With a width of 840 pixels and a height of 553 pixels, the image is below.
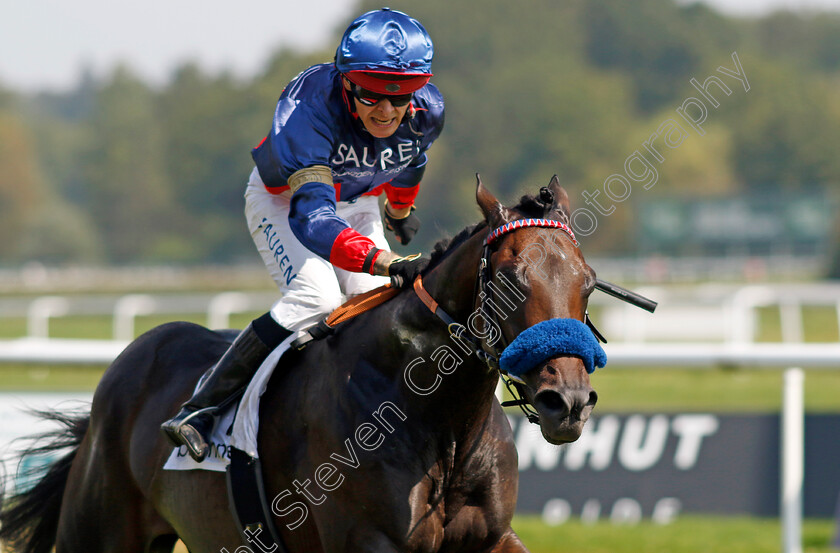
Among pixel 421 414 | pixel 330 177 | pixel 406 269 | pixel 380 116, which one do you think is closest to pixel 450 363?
pixel 421 414

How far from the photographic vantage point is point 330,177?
3174mm

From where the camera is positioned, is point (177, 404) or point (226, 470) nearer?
point (226, 470)

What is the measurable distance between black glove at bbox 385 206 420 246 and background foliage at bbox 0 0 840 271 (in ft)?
140

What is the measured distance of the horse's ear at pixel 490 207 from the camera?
2.73m

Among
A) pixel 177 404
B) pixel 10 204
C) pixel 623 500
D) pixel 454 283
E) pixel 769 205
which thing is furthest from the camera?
pixel 10 204

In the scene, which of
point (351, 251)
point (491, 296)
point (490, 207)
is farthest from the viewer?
point (351, 251)

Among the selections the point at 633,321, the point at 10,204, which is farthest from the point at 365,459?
the point at 10,204

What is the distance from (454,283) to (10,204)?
6743 cm

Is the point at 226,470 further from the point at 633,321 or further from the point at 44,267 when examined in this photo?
the point at 44,267

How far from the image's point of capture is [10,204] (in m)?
65.2

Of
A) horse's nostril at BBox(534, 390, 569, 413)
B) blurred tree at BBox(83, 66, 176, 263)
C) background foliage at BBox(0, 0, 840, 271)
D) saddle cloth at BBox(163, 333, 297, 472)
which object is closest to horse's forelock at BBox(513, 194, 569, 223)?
horse's nostril at BBox(534, 390, 569, 413)

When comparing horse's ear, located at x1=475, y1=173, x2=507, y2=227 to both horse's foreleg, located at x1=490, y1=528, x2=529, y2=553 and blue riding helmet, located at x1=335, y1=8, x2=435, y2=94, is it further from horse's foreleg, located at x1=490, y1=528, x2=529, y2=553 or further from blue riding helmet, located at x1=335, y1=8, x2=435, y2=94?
horse's foreleg, located at x1=490, y1=528, x2=529, y2=553

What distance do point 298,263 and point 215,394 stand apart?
497 mm

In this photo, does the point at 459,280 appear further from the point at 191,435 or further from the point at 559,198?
the point at 191,435
